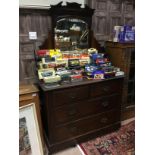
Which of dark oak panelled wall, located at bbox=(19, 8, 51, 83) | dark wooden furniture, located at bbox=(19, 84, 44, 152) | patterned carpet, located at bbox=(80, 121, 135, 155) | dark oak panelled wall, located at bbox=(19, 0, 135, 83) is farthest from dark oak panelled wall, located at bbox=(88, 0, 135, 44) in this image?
patterned carpet, located at bbox=(80, 121, 135, 155)

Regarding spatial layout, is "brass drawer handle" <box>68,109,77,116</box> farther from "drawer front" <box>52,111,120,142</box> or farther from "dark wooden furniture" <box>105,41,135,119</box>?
"dark wooden furniture" <box>105,41,135,119</box>

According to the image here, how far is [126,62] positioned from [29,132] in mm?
1487

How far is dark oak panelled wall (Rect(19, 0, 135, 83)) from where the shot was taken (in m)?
1.96

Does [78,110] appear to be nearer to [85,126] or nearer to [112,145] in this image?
[85,126]

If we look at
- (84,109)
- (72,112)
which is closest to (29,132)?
(72,112)

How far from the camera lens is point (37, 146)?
178cm

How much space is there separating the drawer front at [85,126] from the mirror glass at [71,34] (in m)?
0.94

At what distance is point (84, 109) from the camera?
197 cm

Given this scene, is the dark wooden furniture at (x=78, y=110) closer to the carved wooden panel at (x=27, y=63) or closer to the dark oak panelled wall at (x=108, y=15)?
the carved wooden panel at (x=27, y=63)

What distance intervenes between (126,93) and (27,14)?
66.6 inches

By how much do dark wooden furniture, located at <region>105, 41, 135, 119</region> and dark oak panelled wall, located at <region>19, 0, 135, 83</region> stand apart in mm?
234

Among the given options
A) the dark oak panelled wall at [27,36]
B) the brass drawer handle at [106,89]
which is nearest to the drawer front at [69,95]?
the brass drawer handle at [106,89]

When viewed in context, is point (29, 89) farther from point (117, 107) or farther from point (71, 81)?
point (117, 107)
